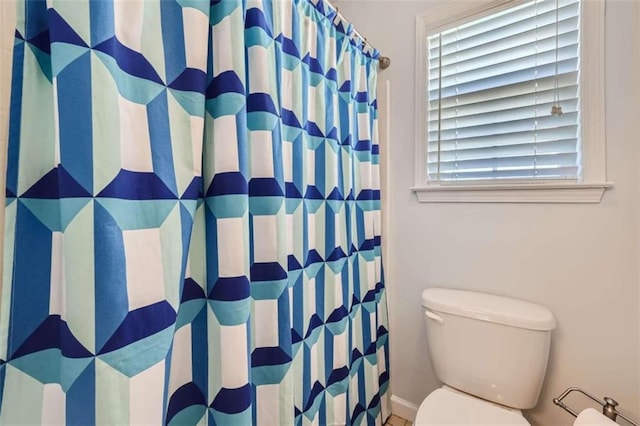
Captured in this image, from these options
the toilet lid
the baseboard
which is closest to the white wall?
the baseboard

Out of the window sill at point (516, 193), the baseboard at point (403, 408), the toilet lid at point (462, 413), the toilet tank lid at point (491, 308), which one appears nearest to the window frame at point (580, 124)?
the window sill at point (516, 193)

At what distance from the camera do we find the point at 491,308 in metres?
1.08

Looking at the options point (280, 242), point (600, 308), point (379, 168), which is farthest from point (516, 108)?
point (280, 242)

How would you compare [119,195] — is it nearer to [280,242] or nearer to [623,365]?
[280,242]

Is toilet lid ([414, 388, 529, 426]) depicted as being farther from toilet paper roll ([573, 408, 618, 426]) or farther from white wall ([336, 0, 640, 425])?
white wall ([336, 0, 640, 425])

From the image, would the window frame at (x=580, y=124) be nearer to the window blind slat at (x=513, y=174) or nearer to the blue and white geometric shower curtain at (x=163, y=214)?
the window blind slat at (x=513, y=174)

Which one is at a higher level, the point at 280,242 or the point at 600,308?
the point at 280,242

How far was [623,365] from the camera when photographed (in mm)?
996

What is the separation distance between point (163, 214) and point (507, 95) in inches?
53.9

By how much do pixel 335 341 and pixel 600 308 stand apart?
3.16 ft

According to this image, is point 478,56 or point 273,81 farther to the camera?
point 478,56

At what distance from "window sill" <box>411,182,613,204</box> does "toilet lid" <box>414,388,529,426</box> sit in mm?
774

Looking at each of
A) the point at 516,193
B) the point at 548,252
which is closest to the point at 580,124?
the point at 516,193

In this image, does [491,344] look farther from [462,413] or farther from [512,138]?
[512,138]
